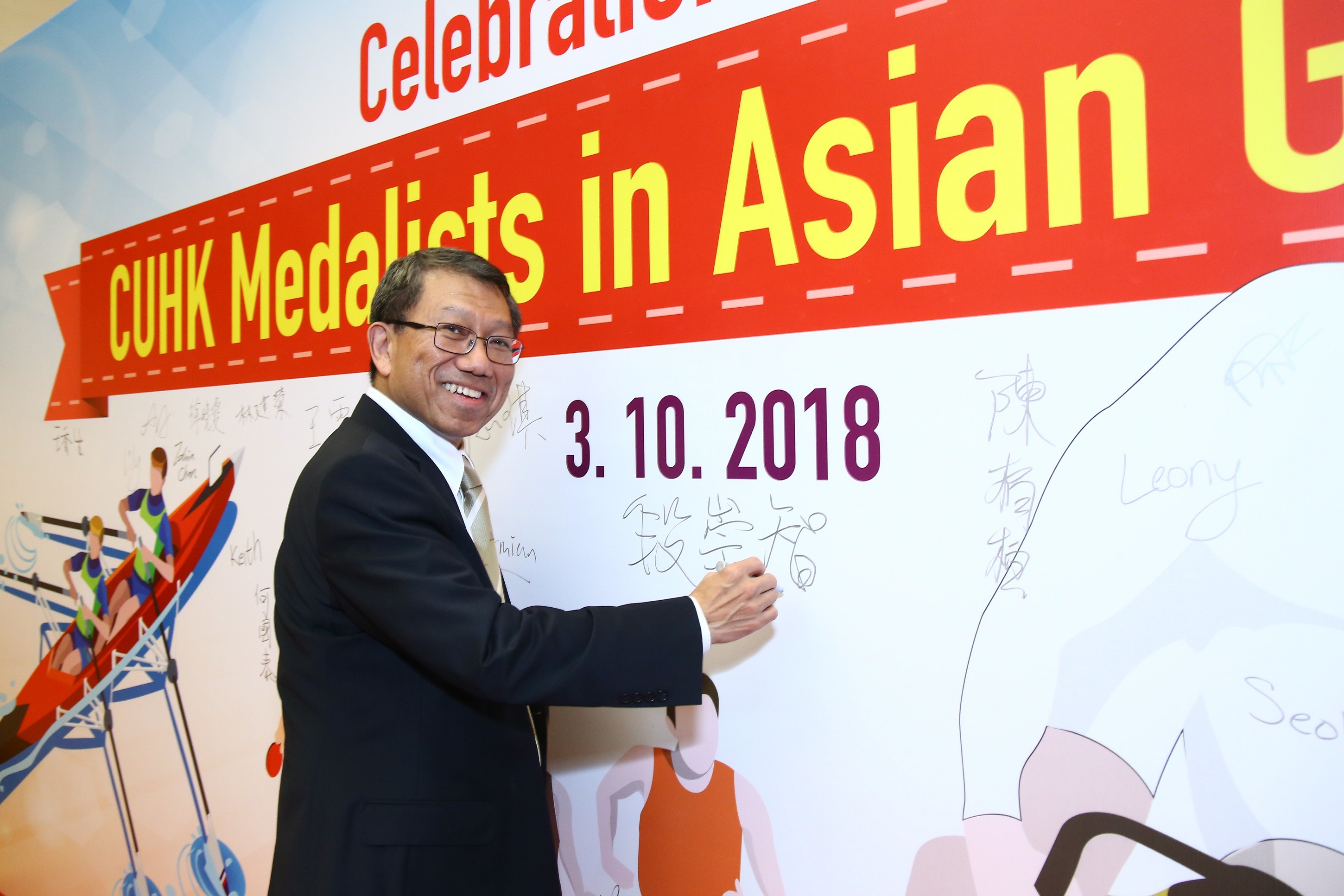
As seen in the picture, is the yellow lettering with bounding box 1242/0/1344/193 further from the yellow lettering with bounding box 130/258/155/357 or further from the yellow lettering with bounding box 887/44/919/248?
the yellow lettering with bounding box 130/258/155/357

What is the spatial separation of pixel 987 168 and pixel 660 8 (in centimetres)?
63

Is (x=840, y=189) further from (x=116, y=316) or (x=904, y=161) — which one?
(x=116, y=316)

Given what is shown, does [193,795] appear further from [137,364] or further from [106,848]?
[137,364]

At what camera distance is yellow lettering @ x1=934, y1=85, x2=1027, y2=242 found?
101 centimetres

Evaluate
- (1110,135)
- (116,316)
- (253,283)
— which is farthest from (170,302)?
(1110,135)

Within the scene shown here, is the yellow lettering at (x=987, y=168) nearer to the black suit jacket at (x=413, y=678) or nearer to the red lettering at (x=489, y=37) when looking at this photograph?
the black suit jacket at (x=413, y=678)

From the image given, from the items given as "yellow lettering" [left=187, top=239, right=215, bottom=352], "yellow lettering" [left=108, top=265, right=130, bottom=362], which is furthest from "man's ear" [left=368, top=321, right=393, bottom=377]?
"yellow lettering" [left=108, top=265, right=130, bottom=362]

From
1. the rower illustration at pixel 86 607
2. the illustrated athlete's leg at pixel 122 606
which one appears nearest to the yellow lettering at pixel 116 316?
the rower illustration at pixel 86 607

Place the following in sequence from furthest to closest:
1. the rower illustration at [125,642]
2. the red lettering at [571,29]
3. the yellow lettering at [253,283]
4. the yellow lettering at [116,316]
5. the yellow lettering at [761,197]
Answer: the yellow lettering at [116,316] → the rower illustration at [125,642] → the yellow lettering at [253,283] → the red lettering at [571,29] → the yellow lettering at [761,197]

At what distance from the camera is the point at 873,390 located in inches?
44.1

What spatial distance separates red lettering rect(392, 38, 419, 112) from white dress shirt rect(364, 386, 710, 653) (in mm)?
805

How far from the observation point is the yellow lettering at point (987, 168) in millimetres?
1006

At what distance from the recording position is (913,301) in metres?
1.09

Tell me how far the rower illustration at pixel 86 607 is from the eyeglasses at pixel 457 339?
5.75 feet
